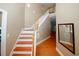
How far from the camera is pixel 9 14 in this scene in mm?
3736

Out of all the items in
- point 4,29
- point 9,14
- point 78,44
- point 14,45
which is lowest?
point 14,45

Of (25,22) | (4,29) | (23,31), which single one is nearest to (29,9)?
(25,22)

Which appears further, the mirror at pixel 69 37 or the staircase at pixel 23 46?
the staircase at pixel 23 46

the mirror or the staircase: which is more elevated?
the mirror

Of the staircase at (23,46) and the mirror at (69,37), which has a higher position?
the mirror at (69,37)

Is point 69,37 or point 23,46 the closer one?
point 69,37

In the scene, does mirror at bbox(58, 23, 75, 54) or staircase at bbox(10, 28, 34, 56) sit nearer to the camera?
mirror at bbox(58, 23, 75, 54)

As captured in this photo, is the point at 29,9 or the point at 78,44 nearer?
the point at 78,44

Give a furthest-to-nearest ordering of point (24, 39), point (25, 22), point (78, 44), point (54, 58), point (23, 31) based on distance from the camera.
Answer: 1. point (25, 22)
2. point (23, 31)
3. point (24, 39)
4. point (78, 44)
5. point (54, 58)

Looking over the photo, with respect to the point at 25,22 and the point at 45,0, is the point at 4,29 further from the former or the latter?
the point at 25,22

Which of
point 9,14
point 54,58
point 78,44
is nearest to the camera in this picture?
point 54,58

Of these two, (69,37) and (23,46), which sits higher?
(69,37)

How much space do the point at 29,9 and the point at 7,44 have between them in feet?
10.6

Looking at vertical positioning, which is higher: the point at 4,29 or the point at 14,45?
the point at 4,29
